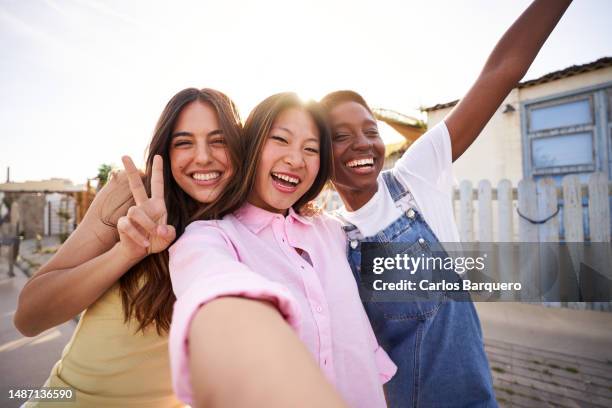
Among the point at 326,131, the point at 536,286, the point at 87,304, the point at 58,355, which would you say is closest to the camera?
the point at 87,304

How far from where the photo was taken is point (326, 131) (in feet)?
5.27

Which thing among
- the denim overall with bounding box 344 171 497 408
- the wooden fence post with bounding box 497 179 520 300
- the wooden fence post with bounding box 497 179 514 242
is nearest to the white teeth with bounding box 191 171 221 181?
the denim overall with bounding box 344 171 497 408

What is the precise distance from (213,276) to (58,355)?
3.56 metres

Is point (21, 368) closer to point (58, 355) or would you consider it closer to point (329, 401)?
point (58, 355)

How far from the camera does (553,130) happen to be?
731 centimetres

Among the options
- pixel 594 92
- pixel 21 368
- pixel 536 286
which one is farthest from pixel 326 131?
pixel 594 92

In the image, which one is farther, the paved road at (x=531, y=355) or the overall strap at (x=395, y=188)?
the paved road at (x=531, y=355)

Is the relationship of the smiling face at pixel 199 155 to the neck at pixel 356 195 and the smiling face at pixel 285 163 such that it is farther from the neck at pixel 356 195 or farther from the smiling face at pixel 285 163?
the neck at pixel 356 195

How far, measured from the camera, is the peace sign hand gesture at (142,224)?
3.45ft

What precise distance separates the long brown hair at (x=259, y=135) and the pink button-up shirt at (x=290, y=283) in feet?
0.30

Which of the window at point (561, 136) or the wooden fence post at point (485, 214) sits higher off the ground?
the window at point (561, 136)

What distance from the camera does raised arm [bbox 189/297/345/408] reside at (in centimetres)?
55

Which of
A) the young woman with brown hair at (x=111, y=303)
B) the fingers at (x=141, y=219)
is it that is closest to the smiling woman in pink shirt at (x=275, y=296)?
the fingers at (x=141, y=219)

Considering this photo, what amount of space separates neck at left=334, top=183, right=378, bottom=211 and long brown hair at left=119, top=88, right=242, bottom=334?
Answer: 651mm
